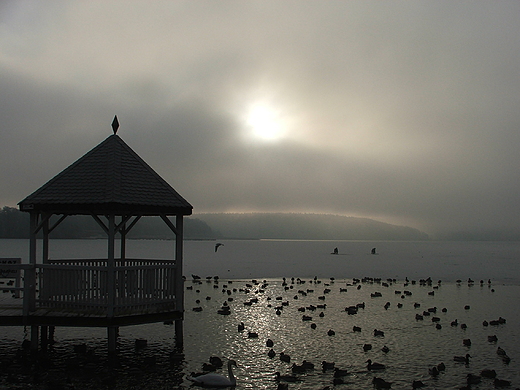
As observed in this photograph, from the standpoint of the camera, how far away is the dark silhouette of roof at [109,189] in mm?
16953

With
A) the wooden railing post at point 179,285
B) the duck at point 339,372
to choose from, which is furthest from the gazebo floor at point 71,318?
the duck at point 339,372

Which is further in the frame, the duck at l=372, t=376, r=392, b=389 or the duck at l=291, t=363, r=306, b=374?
the duck at l=291, t=363, r=306, b=374

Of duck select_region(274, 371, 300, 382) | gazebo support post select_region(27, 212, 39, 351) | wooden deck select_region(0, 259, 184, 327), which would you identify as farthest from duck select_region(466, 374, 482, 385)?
gazebo support post select_region(27, 212, 39, 351)

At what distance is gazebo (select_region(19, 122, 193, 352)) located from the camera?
16.7 metres

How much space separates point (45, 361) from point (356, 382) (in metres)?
11.1

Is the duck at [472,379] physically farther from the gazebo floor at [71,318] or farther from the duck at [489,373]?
the gazebo floor at [71,318]

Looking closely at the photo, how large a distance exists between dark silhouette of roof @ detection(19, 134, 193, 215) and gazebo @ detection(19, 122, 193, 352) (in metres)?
0.03

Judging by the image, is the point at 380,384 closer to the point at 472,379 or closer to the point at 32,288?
the point at 472,379

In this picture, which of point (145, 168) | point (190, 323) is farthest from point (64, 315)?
point (190, 323)

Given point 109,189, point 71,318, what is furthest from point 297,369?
point 109,189

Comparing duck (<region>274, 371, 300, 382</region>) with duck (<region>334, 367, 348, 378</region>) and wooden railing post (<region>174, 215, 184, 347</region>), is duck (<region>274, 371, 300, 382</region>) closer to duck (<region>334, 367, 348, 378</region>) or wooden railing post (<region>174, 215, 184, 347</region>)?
duck (<region>334, 367, 348, 378</region>)

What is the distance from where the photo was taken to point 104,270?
55.1 ft

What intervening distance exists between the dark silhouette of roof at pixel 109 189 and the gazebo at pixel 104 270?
0.03 metres

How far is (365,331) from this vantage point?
24.1m
